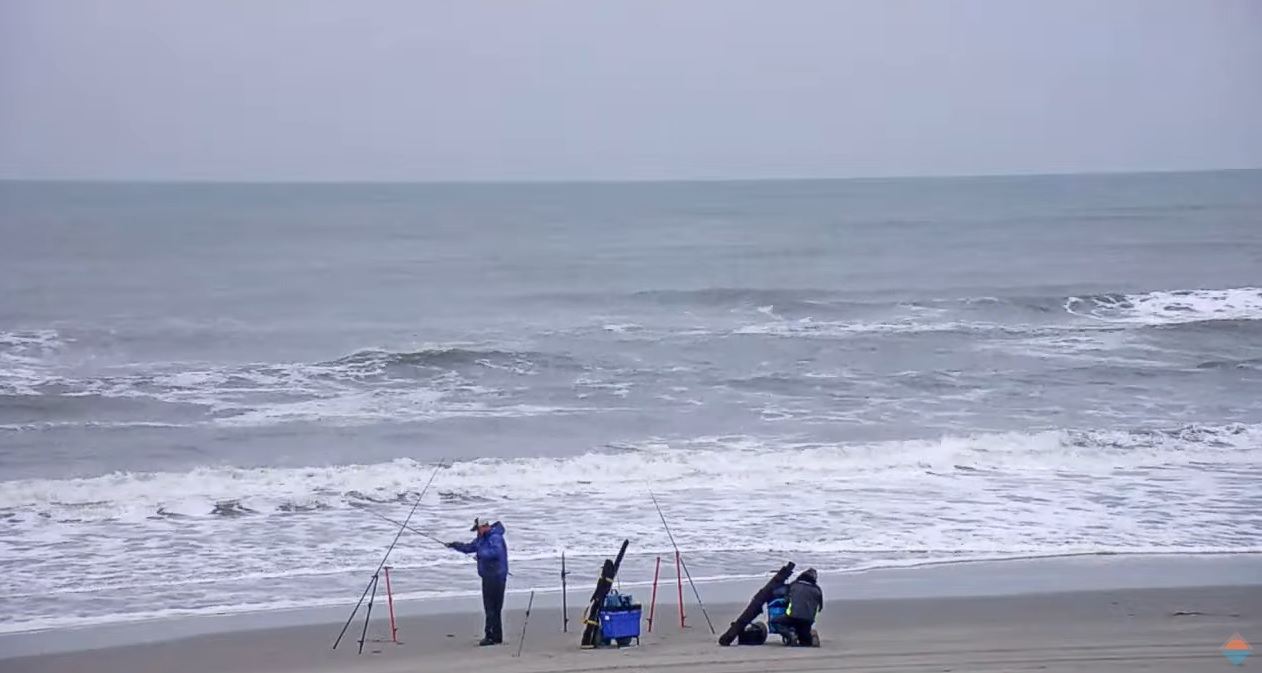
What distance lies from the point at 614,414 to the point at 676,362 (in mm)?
5132

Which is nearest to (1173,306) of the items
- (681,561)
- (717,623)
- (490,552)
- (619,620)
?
(681,561)

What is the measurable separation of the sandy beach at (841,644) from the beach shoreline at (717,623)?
0.02 m

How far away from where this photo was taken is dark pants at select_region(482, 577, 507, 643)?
979cm

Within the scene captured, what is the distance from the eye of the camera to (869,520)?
14195 millimetres

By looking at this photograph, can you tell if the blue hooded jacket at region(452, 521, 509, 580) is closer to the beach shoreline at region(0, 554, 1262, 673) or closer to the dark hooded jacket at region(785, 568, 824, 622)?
the beach shoreline at region(0, 554, 1262, 673)

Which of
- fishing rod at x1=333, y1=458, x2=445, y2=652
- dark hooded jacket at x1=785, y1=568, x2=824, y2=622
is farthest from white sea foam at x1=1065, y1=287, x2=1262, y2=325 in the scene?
dark hooded jacket at x1=785, y1=568, x2=824, y2=622

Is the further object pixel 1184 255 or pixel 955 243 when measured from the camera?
pixel 955 243

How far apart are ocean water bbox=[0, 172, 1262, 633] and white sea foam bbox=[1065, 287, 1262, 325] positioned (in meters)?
0.15

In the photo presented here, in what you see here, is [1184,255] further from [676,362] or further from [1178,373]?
[676,362]

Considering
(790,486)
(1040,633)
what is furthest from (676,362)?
(1040,633)

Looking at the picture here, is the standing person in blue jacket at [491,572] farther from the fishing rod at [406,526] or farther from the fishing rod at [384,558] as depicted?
the fishing rod at [406,526]

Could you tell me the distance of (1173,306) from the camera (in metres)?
32.7

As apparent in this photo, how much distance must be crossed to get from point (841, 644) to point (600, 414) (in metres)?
12.1

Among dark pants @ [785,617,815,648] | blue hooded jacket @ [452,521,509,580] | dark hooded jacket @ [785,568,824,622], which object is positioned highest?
blue hooded jacket @ [452,521,509,580]
